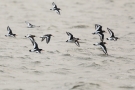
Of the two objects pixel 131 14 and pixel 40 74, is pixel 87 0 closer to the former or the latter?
pixel 131 14

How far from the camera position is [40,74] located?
422 inches

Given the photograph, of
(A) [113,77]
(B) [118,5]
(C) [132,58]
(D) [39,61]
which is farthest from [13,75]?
(B) [118,5]

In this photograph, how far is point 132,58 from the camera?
12.8 m

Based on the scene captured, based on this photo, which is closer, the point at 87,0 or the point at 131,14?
the point at 131,14

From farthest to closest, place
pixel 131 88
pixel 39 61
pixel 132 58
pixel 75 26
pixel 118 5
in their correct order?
pixel 118 5 < pixel 75 26 < pixel 132 58 < pixel 39 61 < pixel 131 88

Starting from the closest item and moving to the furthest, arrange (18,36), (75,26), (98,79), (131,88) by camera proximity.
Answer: (131,88) → (98,79) → (18,36) → (75,26)

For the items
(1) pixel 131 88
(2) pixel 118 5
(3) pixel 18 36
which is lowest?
(1) pixel 131 88

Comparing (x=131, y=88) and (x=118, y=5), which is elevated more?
(x=118, y=5)

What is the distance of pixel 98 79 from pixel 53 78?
3.53ft

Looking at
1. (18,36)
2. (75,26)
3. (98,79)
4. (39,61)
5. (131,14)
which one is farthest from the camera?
(131,14)

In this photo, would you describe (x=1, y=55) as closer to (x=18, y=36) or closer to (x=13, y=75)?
(x=13, y=75)

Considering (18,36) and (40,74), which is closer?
→ (40,74)

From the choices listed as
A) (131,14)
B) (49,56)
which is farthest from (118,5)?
(49,56)

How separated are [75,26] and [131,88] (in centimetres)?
780
